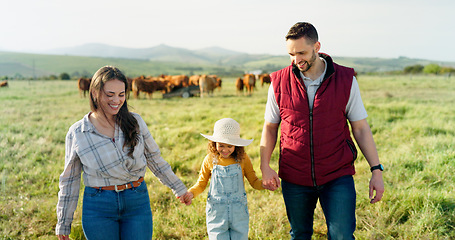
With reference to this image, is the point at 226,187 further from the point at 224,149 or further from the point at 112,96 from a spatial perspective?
the point at 112,96

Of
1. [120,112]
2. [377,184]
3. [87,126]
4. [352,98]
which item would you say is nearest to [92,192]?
[87,126]

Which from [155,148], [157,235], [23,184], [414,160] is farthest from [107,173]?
[414,160]

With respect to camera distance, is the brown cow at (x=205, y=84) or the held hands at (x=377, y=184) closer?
the held hands at (x=377, y=184)

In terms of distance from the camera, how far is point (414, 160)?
19.5 feet

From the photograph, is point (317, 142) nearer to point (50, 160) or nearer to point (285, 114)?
point (285, 114)

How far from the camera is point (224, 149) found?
9.61 feet

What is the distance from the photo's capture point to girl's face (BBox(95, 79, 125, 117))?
2.49 meters

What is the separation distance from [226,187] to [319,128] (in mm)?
962

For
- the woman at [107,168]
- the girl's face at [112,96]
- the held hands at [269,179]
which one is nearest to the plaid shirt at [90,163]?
the woman at [107,168]

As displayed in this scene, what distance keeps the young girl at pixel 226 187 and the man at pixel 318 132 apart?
0.28 meters

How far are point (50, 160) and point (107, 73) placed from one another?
18.9ft

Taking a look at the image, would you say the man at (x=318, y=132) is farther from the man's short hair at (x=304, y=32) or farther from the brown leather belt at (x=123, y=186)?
the brown leather belt at (x=123, y=186)

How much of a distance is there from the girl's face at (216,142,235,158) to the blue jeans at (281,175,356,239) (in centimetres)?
56

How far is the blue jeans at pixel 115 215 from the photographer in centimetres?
243
